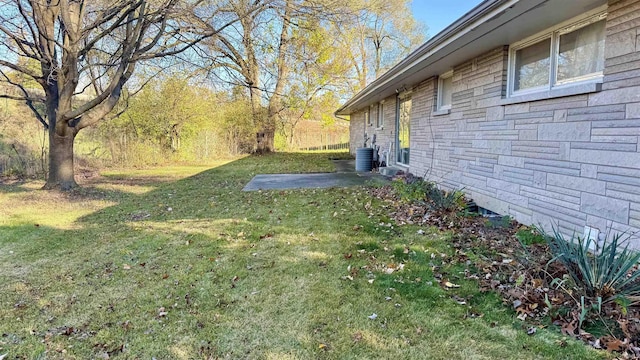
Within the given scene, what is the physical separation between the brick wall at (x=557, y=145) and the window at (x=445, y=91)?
0.52 metres

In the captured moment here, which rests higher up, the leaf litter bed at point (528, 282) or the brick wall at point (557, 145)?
the brick wall at point (557, 145)

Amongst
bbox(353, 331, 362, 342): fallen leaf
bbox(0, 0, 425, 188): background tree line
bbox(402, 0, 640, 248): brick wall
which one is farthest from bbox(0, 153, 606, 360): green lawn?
bbox(0, 0, 425, 188): background tree line

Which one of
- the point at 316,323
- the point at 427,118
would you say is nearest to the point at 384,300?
the point at 316,323

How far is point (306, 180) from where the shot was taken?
31.5 ft

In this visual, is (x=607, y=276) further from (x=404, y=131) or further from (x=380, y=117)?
(x=380, y=117)

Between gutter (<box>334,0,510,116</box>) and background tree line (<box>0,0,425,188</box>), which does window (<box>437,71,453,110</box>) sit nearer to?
gutter (<box>334,0,510,116</box>)

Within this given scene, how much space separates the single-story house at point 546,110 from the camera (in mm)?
3303

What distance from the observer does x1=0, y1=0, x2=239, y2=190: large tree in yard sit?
707 centimetres

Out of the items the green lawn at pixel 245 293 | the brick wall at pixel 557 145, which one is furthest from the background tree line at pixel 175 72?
the brick wall at pixel 557 145

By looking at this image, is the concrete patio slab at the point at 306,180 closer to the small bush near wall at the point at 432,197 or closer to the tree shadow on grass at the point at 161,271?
the tree shadow on grass at the point at 161,271

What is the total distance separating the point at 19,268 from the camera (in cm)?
386

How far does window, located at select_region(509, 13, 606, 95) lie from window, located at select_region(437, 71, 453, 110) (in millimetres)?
2087

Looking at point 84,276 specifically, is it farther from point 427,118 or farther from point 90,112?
point 427,118

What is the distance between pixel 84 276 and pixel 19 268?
871 mm
